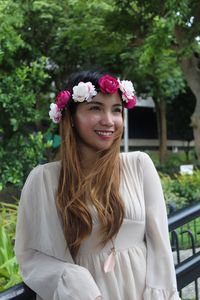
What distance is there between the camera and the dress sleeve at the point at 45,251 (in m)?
1.55

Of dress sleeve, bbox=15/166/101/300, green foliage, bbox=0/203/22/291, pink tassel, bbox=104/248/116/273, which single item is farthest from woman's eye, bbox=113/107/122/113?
green foliage, bbox=0/203/22/291

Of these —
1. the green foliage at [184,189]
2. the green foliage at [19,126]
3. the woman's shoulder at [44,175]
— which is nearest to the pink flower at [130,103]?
the woman's shoulder at [44,175]

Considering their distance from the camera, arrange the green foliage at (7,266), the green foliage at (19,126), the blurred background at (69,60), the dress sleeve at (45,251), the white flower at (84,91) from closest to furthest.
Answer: the dress sleeve at (45,251)
the white flower at (84,91)
the green foliage at (7,266)
the green foliage at (19,126)
the blurred background at (69,60)

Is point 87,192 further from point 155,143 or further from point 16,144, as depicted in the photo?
point 155,143

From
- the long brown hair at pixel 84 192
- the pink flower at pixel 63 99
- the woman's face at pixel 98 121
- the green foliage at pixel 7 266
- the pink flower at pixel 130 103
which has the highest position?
the pink flower at pixel 63 99

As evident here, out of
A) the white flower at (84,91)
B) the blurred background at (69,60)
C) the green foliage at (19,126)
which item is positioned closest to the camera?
the white flower at (84,91)

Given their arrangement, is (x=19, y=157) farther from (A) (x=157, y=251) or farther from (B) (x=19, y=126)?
(A) (x=157, y=251)

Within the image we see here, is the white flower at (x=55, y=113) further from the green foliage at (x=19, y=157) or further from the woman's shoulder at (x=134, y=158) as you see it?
the green foliage at (x=19, y=157)

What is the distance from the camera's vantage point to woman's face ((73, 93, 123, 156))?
1714 mm

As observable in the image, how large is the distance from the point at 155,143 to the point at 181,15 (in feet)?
63.2

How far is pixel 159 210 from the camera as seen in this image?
1.74 m

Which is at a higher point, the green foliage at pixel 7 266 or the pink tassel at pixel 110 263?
the pink tassel at pixel 110 263

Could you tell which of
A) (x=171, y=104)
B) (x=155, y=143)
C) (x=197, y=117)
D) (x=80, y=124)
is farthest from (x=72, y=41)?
(x=155, y=143)

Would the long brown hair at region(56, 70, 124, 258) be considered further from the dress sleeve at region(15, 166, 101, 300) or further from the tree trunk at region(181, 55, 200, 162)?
the tree trunk at region(181, 55, 200, 162)
